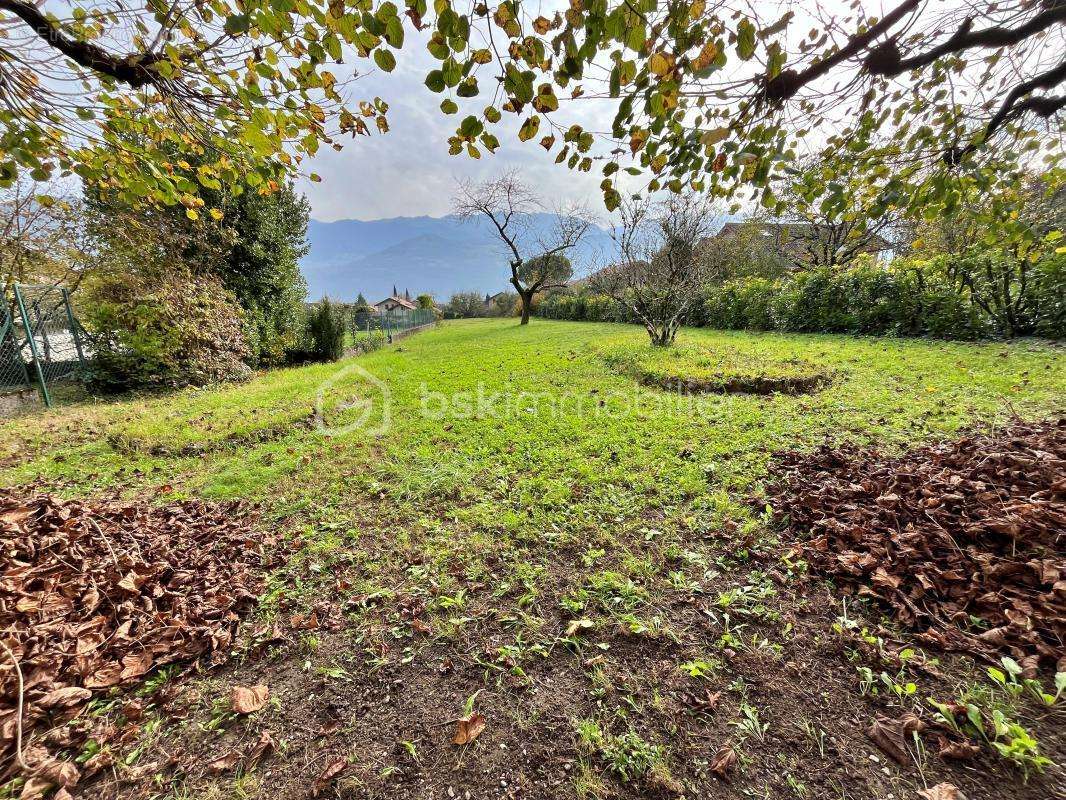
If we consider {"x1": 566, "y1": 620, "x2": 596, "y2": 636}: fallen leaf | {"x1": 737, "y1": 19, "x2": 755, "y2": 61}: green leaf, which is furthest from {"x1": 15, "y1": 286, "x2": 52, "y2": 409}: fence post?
{"x1": 737, "y1": 19, "x2": 755, "y2": 61}: green leaf

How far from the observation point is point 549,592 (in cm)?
247

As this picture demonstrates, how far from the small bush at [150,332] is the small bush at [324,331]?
4583mm

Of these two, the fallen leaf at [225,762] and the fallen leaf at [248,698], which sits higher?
the fallen leaf at [248,698]

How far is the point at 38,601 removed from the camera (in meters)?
1.95

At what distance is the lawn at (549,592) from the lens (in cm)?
152

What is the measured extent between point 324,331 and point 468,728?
48.7 ft

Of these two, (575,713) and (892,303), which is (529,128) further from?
(892,303)

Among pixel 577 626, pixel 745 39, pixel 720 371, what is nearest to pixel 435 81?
pixel 745 39

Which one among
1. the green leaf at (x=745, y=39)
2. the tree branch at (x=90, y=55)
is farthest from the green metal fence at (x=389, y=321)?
the green leaf at (x=745, y=39)

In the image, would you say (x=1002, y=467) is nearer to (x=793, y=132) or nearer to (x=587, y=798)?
(x=793, y=132)

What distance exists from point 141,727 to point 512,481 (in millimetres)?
2777

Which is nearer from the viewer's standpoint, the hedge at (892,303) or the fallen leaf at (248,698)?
the fallen leaf at (248,698)

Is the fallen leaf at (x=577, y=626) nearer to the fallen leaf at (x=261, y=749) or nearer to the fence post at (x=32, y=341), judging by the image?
the fallen leaf at (x=261, y=749)

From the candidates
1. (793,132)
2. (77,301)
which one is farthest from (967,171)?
(77,301)
